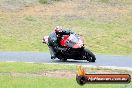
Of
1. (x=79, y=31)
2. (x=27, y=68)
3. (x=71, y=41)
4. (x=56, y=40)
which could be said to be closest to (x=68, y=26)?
(x=79, y=31)

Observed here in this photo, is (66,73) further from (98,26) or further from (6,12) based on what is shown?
(6,12)

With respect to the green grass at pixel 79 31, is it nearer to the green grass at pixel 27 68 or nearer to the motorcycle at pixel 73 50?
the motorcycle at pixel 73 50

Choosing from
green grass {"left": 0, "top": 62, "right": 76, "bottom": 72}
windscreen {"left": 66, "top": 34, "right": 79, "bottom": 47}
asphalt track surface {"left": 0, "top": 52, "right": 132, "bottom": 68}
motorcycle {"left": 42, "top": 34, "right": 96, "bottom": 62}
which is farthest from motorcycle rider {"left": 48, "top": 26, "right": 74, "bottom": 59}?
green grass {"left": 0, "top": 62, "right": 76, "bottom": 72}

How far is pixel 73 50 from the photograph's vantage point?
18.5 meters

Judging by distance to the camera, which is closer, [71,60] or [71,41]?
[71,41]

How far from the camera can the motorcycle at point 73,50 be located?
18391 millimetres

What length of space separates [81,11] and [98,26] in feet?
12.2

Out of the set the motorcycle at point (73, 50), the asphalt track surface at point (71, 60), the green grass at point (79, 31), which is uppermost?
the motorcycle at point (73, 50)

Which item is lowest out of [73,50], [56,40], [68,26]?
[68,26]

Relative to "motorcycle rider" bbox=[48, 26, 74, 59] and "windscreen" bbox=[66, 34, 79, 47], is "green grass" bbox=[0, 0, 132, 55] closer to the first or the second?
"motorcycle rider" bbox=[48, 26, 74, 59]

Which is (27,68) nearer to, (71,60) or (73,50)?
(73,50)

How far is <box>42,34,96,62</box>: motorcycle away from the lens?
18391 millimetres

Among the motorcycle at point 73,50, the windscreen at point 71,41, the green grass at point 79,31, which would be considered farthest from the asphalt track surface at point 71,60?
the green grass at point 79,31

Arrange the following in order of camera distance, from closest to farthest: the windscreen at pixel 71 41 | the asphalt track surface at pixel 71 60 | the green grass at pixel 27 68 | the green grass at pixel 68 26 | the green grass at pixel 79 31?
1. the green grass at pixel 27 68
2. the asphalt track surface at pixel 71 60
3. the windscreen at pixel 71 41
4. the green grass at pixel 79 31
5. the green grass at pixel 68 26
